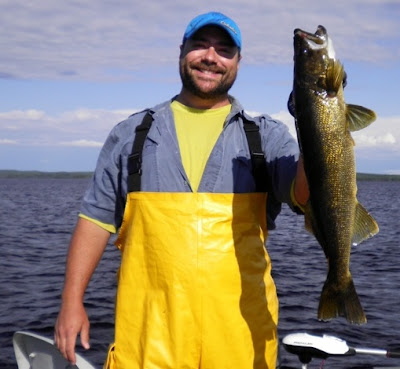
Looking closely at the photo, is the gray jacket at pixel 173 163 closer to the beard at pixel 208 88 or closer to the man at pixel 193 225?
the man at pixel 193 225

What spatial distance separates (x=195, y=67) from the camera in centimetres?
427

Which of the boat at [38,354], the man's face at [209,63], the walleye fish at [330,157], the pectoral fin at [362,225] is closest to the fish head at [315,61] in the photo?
the walleye fish at [330,157]

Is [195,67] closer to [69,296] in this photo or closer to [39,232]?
[69,296]

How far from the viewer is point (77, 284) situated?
14.0ft

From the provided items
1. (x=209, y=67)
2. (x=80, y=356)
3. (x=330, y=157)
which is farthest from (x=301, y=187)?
(x=80, y=356)

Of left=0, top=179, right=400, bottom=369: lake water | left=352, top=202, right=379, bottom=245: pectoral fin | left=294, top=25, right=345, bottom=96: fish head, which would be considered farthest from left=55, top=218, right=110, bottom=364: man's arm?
left=0, top=179, right=400, bottom=369: lake water

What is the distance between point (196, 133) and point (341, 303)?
1.47 metres

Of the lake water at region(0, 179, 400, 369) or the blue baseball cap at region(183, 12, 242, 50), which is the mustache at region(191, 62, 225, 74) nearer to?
the blue baseball cap at region(183, 12, 242, 50)

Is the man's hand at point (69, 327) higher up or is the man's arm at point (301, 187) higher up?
the man's arm at point (301, 187)

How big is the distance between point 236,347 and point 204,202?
93 cm

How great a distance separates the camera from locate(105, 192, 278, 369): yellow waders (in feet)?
13.1

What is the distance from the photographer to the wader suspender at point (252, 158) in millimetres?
Result: 4133

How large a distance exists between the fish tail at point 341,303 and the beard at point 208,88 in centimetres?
146

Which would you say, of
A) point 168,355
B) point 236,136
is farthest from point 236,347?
point 236,136
